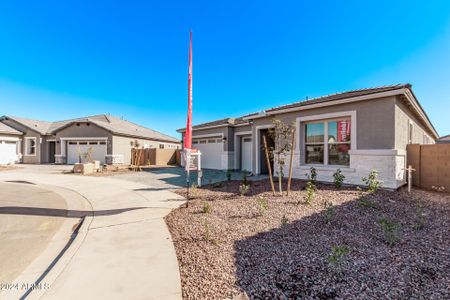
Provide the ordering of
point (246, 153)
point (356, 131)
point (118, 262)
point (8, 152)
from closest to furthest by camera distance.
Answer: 1. point (118, 262)
2. point (356, 131)
3. point (246, 153)
4. point (8, 152)

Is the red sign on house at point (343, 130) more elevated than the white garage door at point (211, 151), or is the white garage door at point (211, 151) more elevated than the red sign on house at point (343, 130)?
the red sign on house at point (343, 130)

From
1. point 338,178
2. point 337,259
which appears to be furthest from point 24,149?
point 337,259

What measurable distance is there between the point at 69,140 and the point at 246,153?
60.1ft

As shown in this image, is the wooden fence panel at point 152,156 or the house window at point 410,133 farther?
the wooden fence panel at point 152,156

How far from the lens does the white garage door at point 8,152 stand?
19.7 meters

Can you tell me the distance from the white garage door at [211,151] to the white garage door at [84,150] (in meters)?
9.48

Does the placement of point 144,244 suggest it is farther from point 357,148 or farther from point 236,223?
point 357,148

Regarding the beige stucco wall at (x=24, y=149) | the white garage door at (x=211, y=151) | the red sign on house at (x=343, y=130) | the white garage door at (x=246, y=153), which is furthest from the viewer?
the beige stucco wall at (x=24, y=149)

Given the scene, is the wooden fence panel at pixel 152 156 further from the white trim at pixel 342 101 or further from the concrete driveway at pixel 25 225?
the white trim at pixel 342 101

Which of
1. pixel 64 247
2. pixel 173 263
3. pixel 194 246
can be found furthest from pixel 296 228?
pixel 64 247

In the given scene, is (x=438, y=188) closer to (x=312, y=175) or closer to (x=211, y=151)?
(x=312, y=175)

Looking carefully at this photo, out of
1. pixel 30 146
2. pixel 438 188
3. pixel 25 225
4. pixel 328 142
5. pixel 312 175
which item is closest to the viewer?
pixel 25 225

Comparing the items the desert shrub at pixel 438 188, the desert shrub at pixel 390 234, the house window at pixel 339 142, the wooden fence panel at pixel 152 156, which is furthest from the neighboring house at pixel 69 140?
the desert shrub at pixel 438 188

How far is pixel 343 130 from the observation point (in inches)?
331
